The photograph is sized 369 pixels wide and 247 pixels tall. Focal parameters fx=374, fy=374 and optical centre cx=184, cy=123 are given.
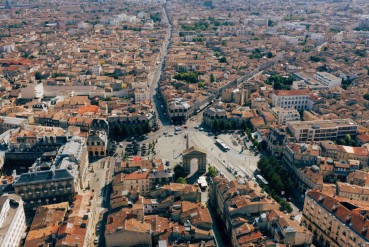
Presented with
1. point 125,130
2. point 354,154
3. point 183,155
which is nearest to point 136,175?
point 183,155

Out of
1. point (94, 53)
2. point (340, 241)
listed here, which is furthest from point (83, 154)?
point (94, 53)

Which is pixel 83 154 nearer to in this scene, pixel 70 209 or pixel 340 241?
pixel 70 209

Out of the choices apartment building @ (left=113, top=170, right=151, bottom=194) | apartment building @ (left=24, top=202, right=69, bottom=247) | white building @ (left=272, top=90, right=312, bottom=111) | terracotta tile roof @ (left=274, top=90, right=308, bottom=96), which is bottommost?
apartment building @ (left=24, top=202, right=69, bottom=247)

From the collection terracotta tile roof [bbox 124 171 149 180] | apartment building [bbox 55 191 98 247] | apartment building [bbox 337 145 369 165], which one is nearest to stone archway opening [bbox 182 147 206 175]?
terracotta tile roof [bbox 124 171 149 180]

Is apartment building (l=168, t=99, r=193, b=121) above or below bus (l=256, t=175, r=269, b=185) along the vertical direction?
above

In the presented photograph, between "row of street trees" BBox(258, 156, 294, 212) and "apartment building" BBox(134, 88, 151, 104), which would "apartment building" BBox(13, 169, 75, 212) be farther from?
"apartment building" BBox(134, 88, 151, 104)
